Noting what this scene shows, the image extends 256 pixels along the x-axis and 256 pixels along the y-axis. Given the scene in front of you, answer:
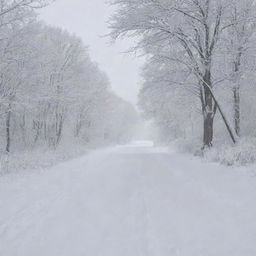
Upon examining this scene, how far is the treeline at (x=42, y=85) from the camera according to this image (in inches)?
717

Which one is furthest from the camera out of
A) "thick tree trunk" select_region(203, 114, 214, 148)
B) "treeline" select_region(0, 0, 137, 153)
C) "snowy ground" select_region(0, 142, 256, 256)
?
"thick tree trunk" select_region(203, 114, 214, 148)

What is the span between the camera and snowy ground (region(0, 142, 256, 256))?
4.62 m

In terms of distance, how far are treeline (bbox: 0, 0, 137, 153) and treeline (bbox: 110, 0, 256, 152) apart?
209 inches

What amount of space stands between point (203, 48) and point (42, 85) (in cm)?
1075

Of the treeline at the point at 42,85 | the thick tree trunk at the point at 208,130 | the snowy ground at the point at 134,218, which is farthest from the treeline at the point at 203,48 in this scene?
the snowy ground at the point at 134,218

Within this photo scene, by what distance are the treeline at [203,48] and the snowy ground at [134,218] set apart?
880 cm

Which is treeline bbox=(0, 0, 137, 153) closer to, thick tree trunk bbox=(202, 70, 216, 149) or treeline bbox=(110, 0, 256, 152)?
treeline bbox=(110, 0, 256, 152)

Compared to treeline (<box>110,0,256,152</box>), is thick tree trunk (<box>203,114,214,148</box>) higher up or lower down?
lower down

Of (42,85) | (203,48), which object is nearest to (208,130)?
(203,48)

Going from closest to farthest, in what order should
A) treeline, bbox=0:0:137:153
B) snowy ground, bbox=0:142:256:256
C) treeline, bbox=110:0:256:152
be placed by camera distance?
1. snowy ground, bbox=0:142:256:256
2. treeline, bbox=110:0:256:152
3. treeline, bbox=0:0:137:153

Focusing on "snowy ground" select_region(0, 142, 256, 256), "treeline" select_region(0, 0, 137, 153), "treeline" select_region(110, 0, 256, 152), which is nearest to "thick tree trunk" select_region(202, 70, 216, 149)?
"treeline" select_region(110, 0, 256, 152)

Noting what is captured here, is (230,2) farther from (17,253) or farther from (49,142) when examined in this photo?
(49,142)

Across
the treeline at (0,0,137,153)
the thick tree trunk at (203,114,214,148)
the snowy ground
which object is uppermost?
the treeline at (0,0,137,153)

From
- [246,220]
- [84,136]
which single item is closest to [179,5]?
[246,220]
